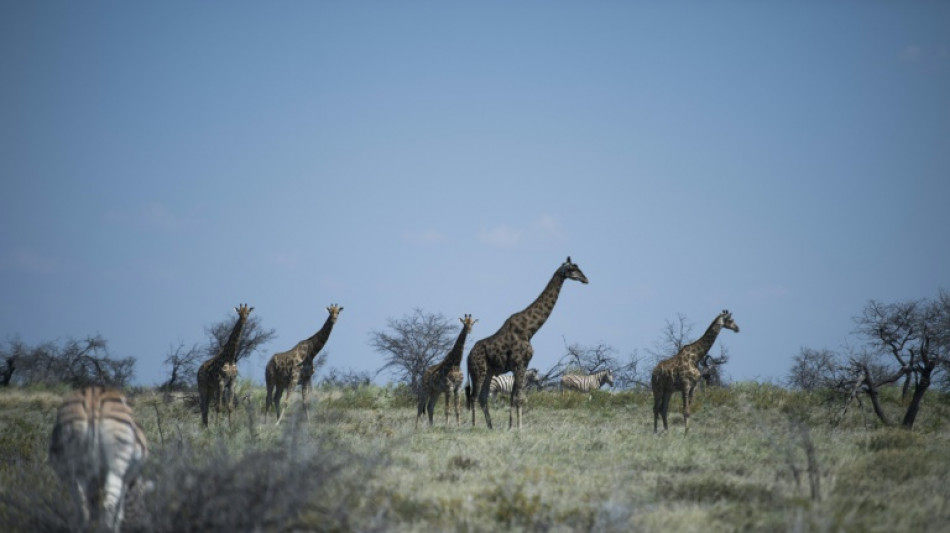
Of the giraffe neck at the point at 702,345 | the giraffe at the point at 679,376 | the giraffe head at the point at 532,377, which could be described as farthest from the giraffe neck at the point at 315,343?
the giraffe head at the point at 532,377

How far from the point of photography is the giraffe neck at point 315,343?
18719 mm

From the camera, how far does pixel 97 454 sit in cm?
664

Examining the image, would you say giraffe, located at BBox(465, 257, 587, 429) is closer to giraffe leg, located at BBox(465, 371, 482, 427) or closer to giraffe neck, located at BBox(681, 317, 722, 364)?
giraffe leg, located at BBox(465, 371, 482, 427)

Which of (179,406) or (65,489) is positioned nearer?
(65,489)

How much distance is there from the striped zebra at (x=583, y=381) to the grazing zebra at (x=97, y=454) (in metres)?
22.3

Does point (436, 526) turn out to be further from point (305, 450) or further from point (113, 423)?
point (113, 423)

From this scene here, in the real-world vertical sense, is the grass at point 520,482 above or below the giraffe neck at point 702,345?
below

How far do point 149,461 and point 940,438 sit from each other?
43.7ft

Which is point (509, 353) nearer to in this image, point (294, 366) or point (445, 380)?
point (445, 380)

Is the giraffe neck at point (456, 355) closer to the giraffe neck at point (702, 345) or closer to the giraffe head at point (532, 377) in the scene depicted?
the giraffe neck at point (702, 345)

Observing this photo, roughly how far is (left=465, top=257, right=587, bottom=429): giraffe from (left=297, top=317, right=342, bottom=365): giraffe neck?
4266 mm

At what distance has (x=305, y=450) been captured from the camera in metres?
8.48

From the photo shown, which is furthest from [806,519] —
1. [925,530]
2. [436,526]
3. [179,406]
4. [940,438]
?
[179,406]

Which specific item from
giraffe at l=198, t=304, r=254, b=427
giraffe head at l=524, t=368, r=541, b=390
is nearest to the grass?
giraffe at l=198, t=304, r=254, b=427
